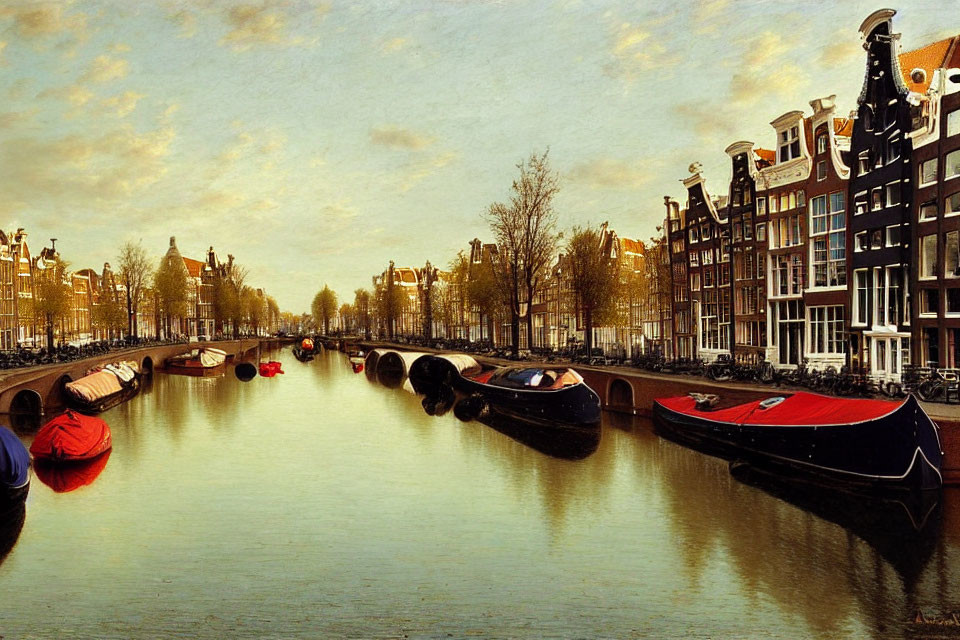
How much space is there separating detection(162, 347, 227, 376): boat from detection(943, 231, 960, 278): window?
5617 cm

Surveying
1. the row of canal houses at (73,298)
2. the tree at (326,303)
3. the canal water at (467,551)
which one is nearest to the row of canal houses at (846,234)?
the canal water at (467,551)

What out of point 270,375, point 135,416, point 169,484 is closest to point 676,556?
point 169,484

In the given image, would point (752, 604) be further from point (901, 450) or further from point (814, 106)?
point (814, 106)

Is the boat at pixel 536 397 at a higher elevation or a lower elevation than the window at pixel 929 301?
lower

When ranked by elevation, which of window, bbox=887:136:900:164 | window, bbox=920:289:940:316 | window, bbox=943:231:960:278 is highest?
window, bbox=887:136:900:164

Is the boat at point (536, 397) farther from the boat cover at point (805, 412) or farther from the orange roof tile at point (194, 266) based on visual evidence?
the orange roof tile at point (194, 266)

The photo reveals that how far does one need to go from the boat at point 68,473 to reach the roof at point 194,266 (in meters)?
111

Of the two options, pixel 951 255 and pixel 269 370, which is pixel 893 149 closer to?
pixel 951 255

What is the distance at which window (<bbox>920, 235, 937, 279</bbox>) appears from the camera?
2671 cm

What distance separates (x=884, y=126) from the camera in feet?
96.7

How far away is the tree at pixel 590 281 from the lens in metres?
46.2

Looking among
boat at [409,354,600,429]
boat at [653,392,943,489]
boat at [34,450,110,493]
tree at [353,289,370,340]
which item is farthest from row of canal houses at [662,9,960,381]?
tree at [353,289,370,340]

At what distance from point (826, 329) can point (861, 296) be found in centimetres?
312

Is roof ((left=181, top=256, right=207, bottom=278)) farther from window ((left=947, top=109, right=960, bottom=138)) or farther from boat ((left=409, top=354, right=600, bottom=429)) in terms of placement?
window ((left=947, top=109, right=960, bottom=138))
